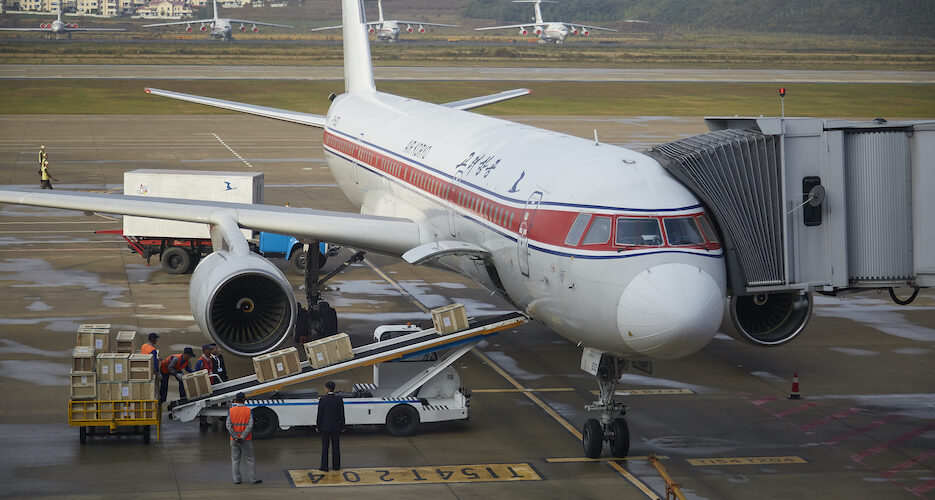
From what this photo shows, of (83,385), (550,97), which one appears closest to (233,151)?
(550,97)

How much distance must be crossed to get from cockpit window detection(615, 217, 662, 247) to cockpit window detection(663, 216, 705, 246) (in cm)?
16

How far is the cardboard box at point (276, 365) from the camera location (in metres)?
20.3

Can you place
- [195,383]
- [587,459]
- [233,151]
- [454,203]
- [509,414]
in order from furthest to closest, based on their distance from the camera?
[233,151], [454,203], [509,414], [195,383], [587,459]

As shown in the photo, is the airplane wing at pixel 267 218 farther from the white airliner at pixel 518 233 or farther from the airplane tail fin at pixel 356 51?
the airplane tail fin at pixel 356 51

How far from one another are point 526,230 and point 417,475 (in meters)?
4.35

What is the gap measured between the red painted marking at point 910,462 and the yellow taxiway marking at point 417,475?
18.3ft

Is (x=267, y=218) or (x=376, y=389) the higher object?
(x=267, y=218)

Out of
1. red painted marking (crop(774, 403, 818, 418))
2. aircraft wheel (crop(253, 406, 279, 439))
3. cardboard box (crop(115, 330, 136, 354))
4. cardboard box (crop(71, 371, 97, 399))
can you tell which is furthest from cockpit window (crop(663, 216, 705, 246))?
cardboard box (crop(115, 330, 136, 354))

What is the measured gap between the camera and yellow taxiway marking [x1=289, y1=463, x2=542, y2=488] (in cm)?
1781

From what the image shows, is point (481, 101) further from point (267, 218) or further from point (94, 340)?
point (94, 340)

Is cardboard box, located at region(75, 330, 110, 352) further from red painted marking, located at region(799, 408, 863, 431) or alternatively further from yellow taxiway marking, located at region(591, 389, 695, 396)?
red painted marking, located at region(799, 408, 863, 431)

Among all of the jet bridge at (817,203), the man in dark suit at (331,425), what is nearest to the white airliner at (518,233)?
the jet bridge at (817,203)

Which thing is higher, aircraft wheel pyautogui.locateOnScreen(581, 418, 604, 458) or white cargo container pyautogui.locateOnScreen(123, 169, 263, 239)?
white cargo container pyautogui.locateOnScreen(123, 169, 263, 239)

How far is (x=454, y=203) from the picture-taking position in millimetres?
23578
